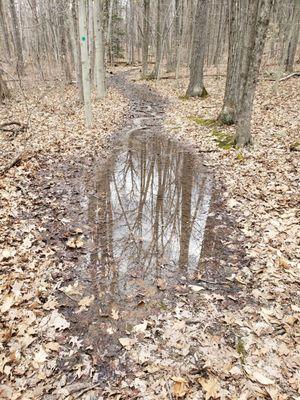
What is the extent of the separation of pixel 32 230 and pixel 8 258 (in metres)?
0.79

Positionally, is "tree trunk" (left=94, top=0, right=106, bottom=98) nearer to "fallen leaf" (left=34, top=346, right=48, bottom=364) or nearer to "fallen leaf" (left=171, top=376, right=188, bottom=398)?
"fallen leaf" (left=34, top=346, right=48, bottom=364)

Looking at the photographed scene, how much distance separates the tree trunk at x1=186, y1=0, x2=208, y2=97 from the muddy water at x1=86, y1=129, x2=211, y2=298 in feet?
28.9

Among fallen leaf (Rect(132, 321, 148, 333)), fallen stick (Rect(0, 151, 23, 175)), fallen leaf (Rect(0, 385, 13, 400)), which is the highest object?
fallen stick (Rect(0, 151, 23, 175))

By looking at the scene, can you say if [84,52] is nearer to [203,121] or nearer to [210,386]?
[203,121]

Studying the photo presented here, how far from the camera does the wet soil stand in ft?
12.2

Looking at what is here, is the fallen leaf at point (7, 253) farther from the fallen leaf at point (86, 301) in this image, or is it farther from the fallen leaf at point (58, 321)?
the fallen leaf at point (86, 301)

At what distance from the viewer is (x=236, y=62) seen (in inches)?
415

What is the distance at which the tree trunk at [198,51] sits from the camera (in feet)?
49.6

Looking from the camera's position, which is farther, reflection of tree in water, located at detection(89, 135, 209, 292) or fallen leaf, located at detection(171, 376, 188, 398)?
reflection of tree in water, located at detection(89, 135, 209, 292)

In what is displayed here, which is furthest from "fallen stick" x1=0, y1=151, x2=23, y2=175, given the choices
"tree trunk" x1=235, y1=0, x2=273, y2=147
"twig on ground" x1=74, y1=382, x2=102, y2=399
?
"tree trunk" x1=235, y1=0, x2=273, y2=147

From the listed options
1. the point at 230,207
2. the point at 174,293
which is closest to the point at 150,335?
the point at 174,293

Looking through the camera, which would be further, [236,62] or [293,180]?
[236,62]

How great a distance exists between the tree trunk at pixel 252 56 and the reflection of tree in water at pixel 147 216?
1.68 meters

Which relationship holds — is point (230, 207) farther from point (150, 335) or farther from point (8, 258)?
point (8, 258)
